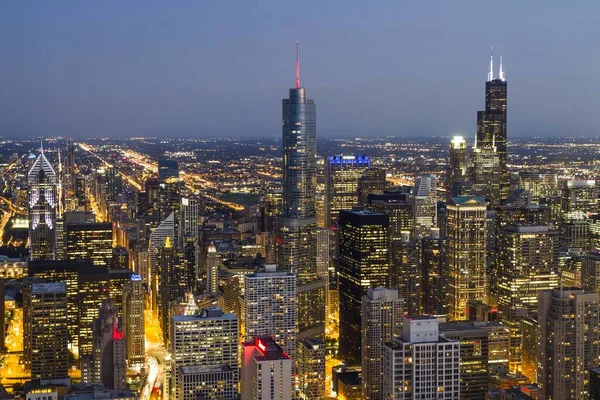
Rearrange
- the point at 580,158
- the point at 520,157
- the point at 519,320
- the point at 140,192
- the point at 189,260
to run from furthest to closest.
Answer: the point at 140,192, the point at 520,157, the point at 189,260, the point at 580,158, the point at 519,320

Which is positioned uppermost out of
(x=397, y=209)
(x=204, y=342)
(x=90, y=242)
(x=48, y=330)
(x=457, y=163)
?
(x=457, y=163)

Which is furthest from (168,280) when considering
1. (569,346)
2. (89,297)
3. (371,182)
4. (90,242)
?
(569,346)

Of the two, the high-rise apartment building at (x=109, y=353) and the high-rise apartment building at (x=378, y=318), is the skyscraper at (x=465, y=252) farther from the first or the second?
the high-rise apartment building at (x=109, y=353)

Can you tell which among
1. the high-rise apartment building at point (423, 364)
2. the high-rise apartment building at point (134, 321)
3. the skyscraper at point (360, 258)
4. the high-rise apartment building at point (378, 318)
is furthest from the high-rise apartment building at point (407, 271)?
the high-rise apartment building at point (423, 364)

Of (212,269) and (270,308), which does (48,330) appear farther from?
(212,269)

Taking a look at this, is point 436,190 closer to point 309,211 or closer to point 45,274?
point 309,211

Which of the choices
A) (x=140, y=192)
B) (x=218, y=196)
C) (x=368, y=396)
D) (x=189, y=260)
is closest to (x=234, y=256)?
(x=189, y=260)
